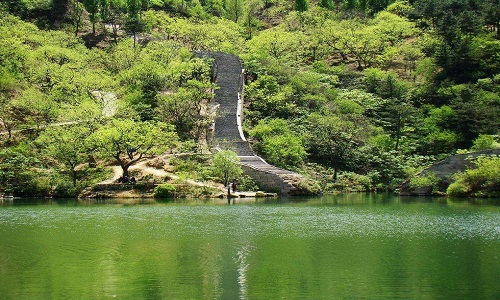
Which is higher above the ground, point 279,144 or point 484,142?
point 279,144

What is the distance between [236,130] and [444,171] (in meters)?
18.6

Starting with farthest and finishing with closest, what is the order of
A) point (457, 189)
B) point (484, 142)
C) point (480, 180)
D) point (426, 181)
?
point (484, 142) → point (426, 181) → point (457, 189) → point (480, 180)

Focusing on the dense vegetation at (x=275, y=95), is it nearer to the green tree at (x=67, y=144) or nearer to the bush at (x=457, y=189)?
the green tree at (x=67, y=144)

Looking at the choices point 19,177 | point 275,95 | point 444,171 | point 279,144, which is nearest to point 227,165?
point 279,144

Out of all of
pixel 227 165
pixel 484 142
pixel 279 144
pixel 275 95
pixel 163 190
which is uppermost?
pixel 275 95

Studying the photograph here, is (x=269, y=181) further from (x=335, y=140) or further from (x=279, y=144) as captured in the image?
(x=335, y=140)

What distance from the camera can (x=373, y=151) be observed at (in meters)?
55.8

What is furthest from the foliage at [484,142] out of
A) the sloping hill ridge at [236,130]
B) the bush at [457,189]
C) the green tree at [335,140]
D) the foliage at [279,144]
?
the sloping hill ridge at [236,130]

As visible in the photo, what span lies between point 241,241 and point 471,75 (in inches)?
1905

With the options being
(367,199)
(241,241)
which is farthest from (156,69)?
(241,241)

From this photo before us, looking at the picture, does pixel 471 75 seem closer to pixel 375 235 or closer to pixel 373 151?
pixel 373 151

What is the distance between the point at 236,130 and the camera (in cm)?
5509

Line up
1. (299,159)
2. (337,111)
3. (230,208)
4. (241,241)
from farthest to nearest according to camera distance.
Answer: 1. (337,111)
2. (299,159)
3. (230,208)
4. (241,241)

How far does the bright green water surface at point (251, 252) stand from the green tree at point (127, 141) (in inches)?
369
